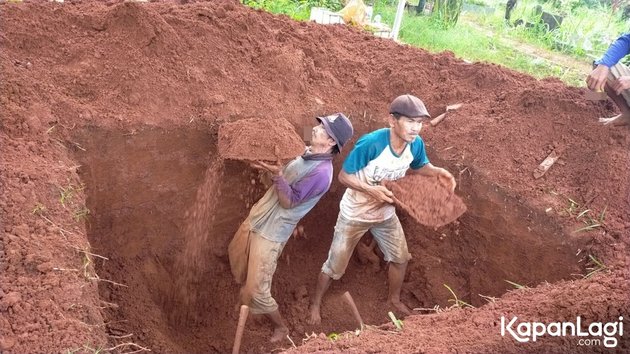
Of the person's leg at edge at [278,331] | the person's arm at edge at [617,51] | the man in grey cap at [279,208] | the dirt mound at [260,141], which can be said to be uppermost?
the person's arm at edge at [617,51]

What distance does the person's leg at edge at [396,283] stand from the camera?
15.7ft

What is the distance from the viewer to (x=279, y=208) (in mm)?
4078

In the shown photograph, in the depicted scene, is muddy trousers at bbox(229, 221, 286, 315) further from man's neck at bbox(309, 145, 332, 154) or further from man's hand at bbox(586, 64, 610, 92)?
man's hand at bbox(586, 64, 610, 92)

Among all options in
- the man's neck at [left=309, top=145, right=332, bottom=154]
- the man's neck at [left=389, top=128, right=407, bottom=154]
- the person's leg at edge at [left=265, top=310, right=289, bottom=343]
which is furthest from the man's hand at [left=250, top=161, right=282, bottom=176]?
the person's leg at edge at [left=265, top=310, right=289, bottom=343]

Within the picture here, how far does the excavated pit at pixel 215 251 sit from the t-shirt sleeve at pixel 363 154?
1253mm

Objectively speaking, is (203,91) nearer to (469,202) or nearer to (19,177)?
(19,177)

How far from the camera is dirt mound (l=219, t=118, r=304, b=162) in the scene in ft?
12.5

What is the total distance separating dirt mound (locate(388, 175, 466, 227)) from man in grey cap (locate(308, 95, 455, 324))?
0.25ft

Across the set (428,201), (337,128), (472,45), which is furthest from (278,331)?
(472,45)

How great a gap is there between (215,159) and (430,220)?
196 centimetres

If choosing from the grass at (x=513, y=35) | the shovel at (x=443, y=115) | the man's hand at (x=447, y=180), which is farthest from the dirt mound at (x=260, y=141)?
the grass at (x=513, y=35)

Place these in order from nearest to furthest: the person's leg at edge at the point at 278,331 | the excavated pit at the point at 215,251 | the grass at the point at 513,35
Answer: the excavated pit at the point at 215,251
the person's leg at edge at the point at 278,331
the grass at the point at 513,35

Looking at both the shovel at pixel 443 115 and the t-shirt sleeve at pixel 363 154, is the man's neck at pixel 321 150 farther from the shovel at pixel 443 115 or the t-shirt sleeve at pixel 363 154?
the shovel at pixel 443 115

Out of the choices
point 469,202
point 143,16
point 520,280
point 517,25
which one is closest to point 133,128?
point 143,16
